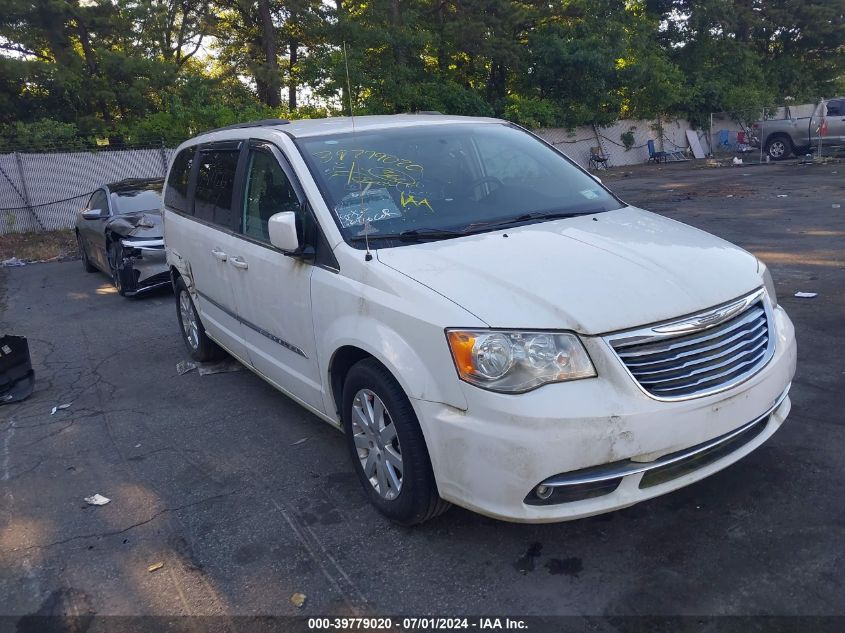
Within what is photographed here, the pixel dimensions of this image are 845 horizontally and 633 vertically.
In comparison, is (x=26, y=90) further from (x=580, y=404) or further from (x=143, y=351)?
(x=580, y=404)

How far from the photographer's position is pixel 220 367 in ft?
20.2

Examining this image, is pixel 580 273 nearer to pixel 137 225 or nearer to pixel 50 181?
pixel 137 225

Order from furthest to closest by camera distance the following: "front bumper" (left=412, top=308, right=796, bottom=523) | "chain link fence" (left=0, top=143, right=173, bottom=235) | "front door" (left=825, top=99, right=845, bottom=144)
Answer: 1. "front door" (left=825, top=99, right=845, bottom=144)
2. "chain link fence" (left=0, top=143, right=173, bottom=235)
3. "front bumper" (left=412, top=308, right=796, bottom=523)

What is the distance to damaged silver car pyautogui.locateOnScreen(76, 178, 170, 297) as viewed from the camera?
29.6 feet

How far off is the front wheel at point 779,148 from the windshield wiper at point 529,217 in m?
22.1

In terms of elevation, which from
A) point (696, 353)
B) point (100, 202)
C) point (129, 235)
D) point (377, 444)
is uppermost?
point (100, 202)

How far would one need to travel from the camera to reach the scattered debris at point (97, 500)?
154 inches

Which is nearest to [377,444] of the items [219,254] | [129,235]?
[219,254]

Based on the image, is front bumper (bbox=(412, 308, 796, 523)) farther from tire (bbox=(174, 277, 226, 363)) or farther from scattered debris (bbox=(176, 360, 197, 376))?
scattered debris (bbox=(176, 360, 197, 376))

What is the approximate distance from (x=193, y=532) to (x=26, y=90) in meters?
22.9

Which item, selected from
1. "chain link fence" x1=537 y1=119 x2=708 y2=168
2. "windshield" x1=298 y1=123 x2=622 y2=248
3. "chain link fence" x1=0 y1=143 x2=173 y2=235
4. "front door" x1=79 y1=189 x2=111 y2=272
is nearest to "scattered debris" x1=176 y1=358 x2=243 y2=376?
"windshield" x1=298 y1=123 x2=622 y2=248

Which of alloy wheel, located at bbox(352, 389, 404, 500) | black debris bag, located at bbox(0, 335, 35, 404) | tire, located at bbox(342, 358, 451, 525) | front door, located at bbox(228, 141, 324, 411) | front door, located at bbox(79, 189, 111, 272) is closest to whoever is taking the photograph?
tire, located at bbox(342, 358, 451, 525)

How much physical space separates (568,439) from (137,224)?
7.93m

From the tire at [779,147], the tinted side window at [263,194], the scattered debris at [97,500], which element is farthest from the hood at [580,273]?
the tire at [779,147]
